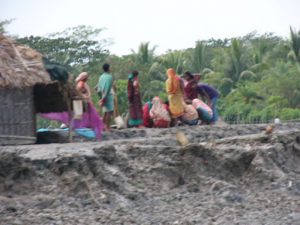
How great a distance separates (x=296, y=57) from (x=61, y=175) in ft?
108

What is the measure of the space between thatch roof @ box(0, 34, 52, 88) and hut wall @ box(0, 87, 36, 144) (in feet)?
0.93

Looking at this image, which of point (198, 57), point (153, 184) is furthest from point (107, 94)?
point (198, 57)

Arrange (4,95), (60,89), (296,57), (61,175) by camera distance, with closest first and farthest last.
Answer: (61,175) → (4,95) → (60,89) → (296,57)

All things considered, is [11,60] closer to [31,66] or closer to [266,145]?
[31,66]

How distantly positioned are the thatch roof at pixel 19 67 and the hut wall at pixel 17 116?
28cm

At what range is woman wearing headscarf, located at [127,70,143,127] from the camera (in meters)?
17.4

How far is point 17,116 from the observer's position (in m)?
14.8

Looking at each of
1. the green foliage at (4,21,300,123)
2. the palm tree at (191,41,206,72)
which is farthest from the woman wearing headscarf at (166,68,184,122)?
the palm tree at (191,41,206,72)

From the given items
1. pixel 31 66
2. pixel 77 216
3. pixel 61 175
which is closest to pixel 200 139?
pixel 31 66

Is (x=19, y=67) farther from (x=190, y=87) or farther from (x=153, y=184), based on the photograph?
(x=190, y=87)

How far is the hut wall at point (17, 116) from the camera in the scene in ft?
46.9

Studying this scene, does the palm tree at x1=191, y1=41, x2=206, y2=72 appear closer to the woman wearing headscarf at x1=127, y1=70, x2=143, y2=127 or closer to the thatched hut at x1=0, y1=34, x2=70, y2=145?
the woman wearing headscarf at x1=127, y1=70, x2=143, y2=127

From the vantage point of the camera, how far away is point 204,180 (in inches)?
464

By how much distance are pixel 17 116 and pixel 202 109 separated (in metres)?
4.80
